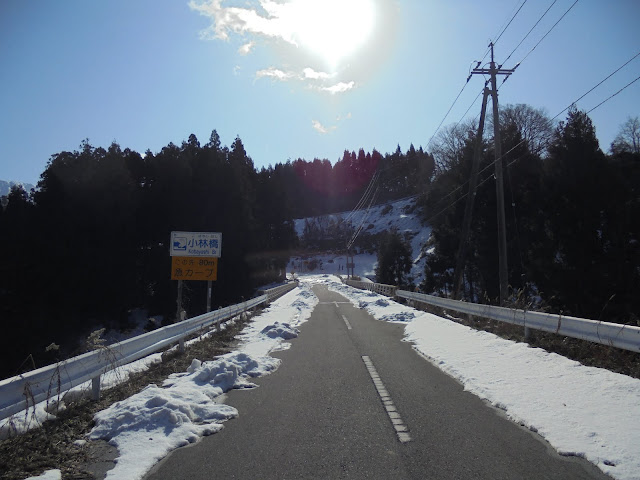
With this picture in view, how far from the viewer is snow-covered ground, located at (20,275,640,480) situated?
4320 millimetres

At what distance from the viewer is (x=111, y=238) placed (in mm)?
41438

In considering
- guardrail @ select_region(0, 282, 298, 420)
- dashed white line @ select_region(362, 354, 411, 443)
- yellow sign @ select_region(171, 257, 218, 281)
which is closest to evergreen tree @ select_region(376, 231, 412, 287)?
yellow sign @ select_region(171, 257, 218, 281)

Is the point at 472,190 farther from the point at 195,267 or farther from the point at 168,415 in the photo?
the point at 168,415

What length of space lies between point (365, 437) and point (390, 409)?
1.09 metres

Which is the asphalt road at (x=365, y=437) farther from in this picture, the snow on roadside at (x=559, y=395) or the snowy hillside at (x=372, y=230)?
the snowy hillside at (x=372, y=230)

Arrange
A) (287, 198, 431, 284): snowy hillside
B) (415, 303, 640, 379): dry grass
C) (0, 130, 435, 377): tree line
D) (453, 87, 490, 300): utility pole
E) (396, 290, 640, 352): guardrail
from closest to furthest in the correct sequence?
(396, 290, 640, 352): guardrail → (415, 303, 640, 379): dry grass → (453, 87, 490, 300): utility pole → (0, 130, 435, 377): tree line → (287, 198, 431, 284): snowy hillside

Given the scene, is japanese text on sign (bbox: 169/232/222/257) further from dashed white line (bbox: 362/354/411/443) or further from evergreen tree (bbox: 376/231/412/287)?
evergreen tree (bbox: 376/231/412/287)

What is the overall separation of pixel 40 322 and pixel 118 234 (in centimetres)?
1091

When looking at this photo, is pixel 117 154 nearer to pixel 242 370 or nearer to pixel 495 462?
pixel 242 370

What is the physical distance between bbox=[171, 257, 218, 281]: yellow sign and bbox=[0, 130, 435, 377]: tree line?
677 inches

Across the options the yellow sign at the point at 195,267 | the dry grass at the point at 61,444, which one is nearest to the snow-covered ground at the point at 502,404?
the dry grass at the point at 61,444

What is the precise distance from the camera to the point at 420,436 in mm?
4781

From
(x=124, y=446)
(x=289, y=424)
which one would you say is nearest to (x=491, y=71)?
(x=289, y=424)

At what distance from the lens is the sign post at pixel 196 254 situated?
1524 cm
